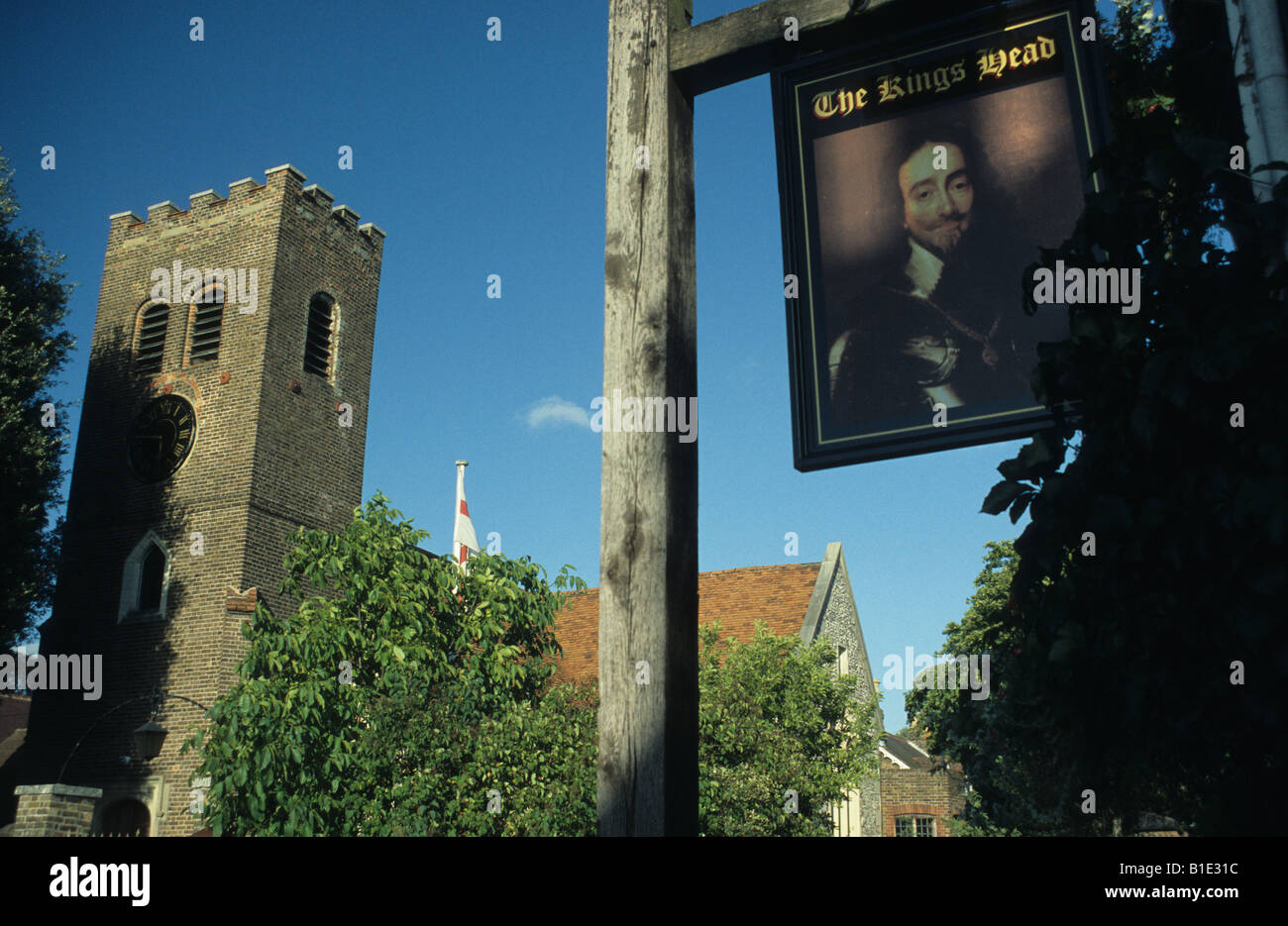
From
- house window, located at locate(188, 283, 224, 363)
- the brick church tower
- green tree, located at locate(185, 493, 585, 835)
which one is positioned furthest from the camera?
house window, located at locate(188, 283, 224, 363)

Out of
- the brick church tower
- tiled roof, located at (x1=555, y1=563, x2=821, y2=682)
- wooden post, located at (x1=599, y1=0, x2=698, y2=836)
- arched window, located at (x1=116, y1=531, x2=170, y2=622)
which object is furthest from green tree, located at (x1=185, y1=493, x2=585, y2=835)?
wooden post, located at (x1=599, y1=0, x2=698, y2=836)

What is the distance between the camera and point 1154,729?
295 cm

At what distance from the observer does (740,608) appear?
31422 millimetres

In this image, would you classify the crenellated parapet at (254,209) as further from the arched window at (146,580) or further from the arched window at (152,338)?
the arched window at (146,580)

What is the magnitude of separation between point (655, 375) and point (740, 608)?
28649 mm

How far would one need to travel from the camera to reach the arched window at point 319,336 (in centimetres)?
2752

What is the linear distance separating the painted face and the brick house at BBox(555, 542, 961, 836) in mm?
26276

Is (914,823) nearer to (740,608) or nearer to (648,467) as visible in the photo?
(740,608)

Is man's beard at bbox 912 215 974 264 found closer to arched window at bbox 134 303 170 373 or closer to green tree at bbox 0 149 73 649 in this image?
green tree at bbox 0 149 73 649

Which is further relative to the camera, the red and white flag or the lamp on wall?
the red and white flag

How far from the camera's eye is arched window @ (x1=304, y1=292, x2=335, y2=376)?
27516 mm

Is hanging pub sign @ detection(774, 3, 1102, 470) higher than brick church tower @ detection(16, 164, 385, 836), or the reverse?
brick church tower @ detection(16, 164, 385, 836)

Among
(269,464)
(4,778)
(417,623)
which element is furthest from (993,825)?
(4,778)

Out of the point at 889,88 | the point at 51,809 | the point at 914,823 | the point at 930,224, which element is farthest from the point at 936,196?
the point at 914,823
